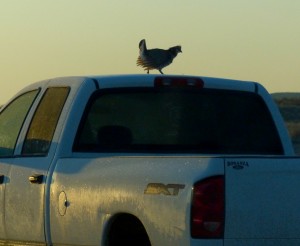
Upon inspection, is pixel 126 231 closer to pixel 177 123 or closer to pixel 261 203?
pixel 261 203

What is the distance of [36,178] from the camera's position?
374 inches

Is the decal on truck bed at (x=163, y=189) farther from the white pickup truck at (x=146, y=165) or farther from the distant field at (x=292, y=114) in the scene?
the distant field at (x=292, y=114)

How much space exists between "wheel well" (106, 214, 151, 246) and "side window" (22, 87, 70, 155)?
136 cm

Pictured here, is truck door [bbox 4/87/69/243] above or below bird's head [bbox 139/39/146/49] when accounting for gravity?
below

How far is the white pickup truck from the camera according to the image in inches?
303

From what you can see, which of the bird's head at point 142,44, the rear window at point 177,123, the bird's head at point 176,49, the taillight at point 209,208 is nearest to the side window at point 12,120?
the rear window at point 177,123

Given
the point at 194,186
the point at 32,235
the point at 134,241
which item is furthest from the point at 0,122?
the point at 194,186

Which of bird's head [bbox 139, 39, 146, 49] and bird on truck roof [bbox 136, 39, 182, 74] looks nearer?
bird on truck roof [bbox 136, 39, 182, 74]

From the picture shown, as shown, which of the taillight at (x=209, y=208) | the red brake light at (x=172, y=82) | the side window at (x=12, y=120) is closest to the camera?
the taillight at (x=209, y=208)

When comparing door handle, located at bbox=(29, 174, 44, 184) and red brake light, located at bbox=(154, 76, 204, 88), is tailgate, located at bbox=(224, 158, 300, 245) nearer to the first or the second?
door handle, located at bbox=(29, 174, 44, 184)

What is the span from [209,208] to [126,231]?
104cm

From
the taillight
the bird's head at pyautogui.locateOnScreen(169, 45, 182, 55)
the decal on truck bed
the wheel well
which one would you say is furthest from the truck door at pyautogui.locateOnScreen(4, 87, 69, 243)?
the bird's head at pyautogui.locateOnScreen(169, 45, 182, 55)

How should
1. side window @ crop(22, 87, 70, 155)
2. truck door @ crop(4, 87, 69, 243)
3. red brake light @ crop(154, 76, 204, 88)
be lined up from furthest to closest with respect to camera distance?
1. red brake light @ crop(154, 76, 204, 88)
2. side window @ crop(22, 87, 70, 155)
3. truck door @ crop(4, 87, 69, 243)

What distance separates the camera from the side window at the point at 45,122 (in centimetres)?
983
